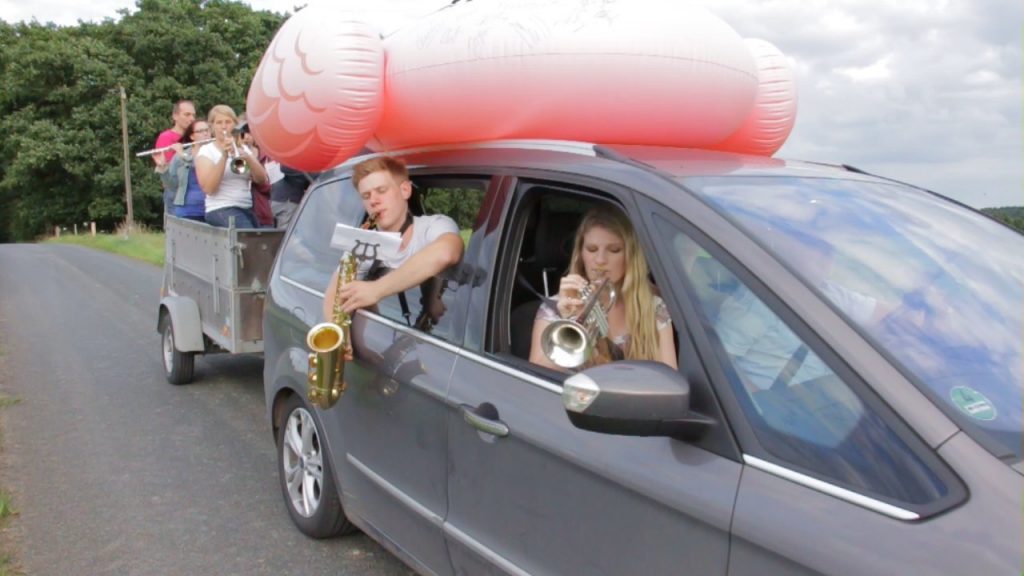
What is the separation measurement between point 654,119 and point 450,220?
2.80 feet

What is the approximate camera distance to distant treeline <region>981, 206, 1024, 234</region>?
9.63ft

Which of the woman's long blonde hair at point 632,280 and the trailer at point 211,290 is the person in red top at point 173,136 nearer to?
the trailer at point 211,290

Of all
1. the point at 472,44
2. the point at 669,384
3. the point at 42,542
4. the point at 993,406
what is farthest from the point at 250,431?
the point at 993,406

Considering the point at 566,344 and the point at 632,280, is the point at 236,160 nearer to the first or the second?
the point at 632,280

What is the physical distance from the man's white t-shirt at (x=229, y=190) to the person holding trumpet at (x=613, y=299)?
15.7 feet

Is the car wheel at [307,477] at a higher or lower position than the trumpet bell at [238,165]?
lower

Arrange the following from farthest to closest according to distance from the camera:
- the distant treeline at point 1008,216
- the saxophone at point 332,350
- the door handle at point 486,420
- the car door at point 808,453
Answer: the saxophone at point 332,350
the distant treeline at point 1008,216
the door handle at point 486,420
the car door at point 808,453

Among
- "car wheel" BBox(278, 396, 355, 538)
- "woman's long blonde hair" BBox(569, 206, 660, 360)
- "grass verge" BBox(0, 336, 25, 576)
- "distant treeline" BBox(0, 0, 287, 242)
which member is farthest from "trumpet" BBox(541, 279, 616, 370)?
"distant treeline" BBox(0, 0, 287, 242)

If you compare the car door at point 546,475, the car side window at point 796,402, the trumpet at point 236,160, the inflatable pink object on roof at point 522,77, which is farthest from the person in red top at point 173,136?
the car side window at point 796,402

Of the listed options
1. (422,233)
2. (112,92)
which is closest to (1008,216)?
(422,233)

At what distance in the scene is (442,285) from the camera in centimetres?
313

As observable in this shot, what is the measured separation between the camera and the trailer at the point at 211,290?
238 inches

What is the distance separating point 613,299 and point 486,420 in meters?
0.58

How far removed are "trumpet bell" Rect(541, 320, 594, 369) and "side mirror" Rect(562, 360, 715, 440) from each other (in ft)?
1.26
